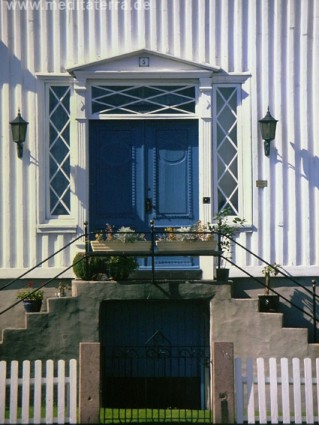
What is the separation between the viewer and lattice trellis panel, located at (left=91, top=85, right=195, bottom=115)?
16469mm

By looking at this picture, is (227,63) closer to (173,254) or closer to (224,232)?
(224,232)

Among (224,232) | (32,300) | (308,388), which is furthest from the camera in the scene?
(224,232)

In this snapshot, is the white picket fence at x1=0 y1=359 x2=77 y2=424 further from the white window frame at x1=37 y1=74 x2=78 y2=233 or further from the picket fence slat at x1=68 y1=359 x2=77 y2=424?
the white window frame at x1=37 y1=74 x2=78 y2=233

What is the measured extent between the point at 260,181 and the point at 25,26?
426 cm

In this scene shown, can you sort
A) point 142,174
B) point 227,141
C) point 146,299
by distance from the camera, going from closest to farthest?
point 146,299
point 142,174
point 227,141

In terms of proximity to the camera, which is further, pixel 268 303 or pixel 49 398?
pixel 268 303

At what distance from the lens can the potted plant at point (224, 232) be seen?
15.5 m

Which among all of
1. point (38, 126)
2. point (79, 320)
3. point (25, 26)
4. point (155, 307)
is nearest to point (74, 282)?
point (79, 320)

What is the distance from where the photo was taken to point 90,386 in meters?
12.4

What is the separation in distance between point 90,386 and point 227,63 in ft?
20.2

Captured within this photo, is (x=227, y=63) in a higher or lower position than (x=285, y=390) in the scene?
higher

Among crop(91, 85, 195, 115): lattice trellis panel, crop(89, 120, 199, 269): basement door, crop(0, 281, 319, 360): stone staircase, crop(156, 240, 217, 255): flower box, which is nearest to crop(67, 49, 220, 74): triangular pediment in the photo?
crop(91, 85, 195, 115): lattice trellis panel

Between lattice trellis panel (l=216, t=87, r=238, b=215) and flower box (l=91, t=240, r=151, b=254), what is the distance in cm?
196

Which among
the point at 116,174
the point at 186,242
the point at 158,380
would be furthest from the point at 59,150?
the point at 158,380
